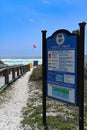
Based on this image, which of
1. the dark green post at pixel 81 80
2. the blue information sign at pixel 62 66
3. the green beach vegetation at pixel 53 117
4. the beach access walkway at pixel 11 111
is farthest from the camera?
the beach access walkway at pixel 11 111

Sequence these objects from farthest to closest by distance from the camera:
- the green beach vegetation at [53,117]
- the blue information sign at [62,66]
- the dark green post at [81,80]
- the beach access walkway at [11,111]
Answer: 1. the beach access walkway at [11,111]
2. the green beach vegetation at [53,117]
3. the blue information sign at [62,66]
4. the dark green post at [81,80]

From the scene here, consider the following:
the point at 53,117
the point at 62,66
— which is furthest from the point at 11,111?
the point at 62,66

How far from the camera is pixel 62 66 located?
6.71m

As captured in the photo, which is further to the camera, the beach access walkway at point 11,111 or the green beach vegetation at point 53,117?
the beach access walkway at point 11,111

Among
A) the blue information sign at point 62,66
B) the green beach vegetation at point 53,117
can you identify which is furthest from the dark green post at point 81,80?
the green beach vegetation at point 53,117

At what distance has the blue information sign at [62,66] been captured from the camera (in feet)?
20.7

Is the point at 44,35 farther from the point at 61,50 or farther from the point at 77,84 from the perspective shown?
the point at 77,84

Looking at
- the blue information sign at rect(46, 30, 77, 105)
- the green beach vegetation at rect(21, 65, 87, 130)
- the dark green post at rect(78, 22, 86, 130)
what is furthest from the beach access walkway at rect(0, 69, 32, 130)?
the dark green post at rect(78, 22, 86, 130)

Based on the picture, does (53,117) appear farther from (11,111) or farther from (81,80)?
(81,80)

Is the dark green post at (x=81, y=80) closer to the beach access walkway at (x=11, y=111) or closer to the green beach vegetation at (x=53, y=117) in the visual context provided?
the green beach vegetation at (x=53, y=117)

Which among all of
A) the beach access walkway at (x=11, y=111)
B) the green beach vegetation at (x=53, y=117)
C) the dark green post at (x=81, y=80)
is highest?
the dark green post at (x=81, y=80)

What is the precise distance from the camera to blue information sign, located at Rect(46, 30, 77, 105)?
631cm

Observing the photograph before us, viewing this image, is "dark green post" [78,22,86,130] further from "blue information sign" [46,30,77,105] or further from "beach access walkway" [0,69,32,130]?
"beach access walkway" [0,69,32,130]

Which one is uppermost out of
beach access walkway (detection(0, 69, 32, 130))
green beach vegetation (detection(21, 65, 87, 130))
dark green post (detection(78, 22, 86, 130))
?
dark green post (detection(78, 22, 86, 130))
